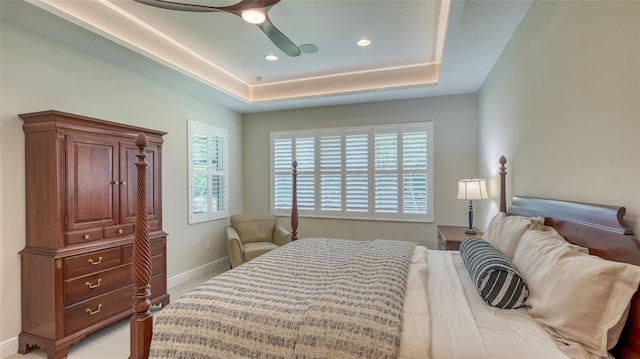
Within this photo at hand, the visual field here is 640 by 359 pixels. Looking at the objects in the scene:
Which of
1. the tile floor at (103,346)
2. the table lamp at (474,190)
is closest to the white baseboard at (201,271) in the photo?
the tile floor at (103,346)

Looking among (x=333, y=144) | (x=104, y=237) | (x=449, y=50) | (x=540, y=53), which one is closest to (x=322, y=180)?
(x=333, y=144)

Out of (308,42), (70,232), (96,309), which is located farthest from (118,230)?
(308,42)

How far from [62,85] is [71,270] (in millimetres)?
1687

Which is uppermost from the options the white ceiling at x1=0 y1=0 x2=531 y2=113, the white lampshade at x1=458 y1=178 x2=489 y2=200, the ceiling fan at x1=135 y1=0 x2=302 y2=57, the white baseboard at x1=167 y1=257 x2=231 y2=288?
the white ceiling at x1=0 y1=0 x2=531 y2=113

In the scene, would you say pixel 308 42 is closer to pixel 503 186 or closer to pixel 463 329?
pixel 503 186

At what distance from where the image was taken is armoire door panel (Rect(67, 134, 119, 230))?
2.47m

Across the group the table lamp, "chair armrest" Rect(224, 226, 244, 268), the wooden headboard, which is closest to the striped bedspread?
the wooden headboard

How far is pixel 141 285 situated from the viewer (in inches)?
66.0

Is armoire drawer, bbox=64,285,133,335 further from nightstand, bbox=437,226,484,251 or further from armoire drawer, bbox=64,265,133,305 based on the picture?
nightstand, bbox=437,226,484,251

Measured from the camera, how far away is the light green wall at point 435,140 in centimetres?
433

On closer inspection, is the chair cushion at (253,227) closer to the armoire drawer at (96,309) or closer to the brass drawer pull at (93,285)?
the armoire drawer at (96,309)

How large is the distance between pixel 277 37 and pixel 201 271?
357 cm

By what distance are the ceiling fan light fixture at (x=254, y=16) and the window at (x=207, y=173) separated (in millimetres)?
2559

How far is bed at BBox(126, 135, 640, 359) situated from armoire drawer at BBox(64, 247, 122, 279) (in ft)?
4.09
